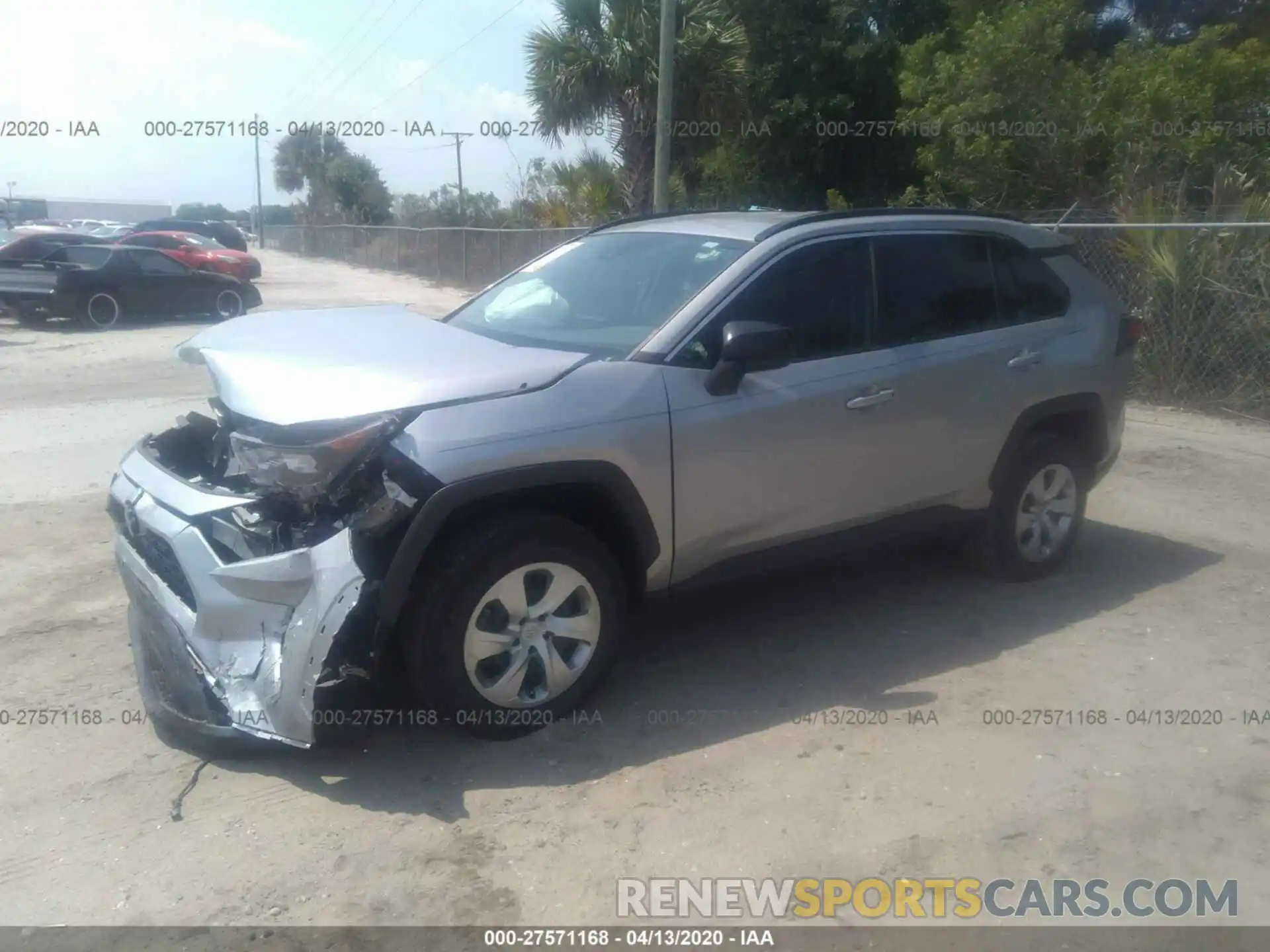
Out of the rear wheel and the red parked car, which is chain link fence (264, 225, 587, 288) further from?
the red parked car

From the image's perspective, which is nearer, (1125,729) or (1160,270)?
(1125,729)

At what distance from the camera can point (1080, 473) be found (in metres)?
5.84

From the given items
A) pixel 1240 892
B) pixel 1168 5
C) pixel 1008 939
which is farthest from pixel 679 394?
pixel 1168 5

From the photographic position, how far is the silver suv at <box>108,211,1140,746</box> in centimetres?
374

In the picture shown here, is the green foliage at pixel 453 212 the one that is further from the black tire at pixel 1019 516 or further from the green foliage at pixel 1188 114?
the black tire at pixel 1019 516

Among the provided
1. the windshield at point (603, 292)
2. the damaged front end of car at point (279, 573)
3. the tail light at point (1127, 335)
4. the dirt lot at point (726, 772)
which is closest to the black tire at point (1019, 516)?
the dirt lot at point (726, 772)

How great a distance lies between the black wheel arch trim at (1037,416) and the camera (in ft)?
17.7

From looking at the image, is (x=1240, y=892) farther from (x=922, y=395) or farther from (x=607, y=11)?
(x=607, y=11)

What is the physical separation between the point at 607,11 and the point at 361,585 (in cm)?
1694

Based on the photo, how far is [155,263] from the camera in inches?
738

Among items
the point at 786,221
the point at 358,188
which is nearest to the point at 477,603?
the point at 786,221

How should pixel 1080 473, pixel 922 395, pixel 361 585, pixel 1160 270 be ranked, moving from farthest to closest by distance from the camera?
pixel 1160 270 < pixel 1080 473 < pixel 922 395 < pixel 361 585

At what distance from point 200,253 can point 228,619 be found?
21.8 m

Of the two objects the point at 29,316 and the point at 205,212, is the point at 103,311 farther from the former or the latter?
the point at 205,212
